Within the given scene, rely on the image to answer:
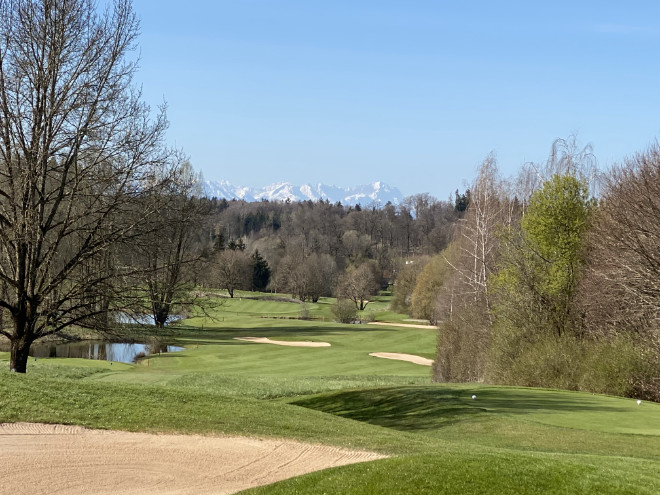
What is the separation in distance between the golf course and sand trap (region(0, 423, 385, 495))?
0.03m

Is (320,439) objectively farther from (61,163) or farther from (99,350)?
(99,350)

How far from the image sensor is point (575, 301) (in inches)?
1198

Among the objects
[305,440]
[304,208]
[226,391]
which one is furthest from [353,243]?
[305,440]

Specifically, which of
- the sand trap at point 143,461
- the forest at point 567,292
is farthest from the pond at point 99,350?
the sand trap at point 143,461

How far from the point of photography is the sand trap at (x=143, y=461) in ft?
32.1

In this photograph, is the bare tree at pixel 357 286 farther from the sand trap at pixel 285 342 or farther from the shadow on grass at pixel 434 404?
the shadow on grass at pixel 434 404

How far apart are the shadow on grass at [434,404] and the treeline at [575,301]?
186 inches

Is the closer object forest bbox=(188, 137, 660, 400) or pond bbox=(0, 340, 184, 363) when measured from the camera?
forest bbox=(188, 137, 660, 400)

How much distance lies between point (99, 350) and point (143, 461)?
38657 millimetres

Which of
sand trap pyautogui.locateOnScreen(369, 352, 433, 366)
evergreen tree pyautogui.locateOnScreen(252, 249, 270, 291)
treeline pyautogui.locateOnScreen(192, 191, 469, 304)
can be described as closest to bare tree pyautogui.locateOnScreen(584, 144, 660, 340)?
sand trap pyautogui.locateOnScreen(369, 352, 433, 366)

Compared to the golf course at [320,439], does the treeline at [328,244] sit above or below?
above

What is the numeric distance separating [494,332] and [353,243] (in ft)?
332

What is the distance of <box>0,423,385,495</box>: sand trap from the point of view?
980 cm

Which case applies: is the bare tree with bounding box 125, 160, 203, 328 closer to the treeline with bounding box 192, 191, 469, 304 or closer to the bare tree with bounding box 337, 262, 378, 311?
the treeline with bounding box 192, 191, 469, 304
